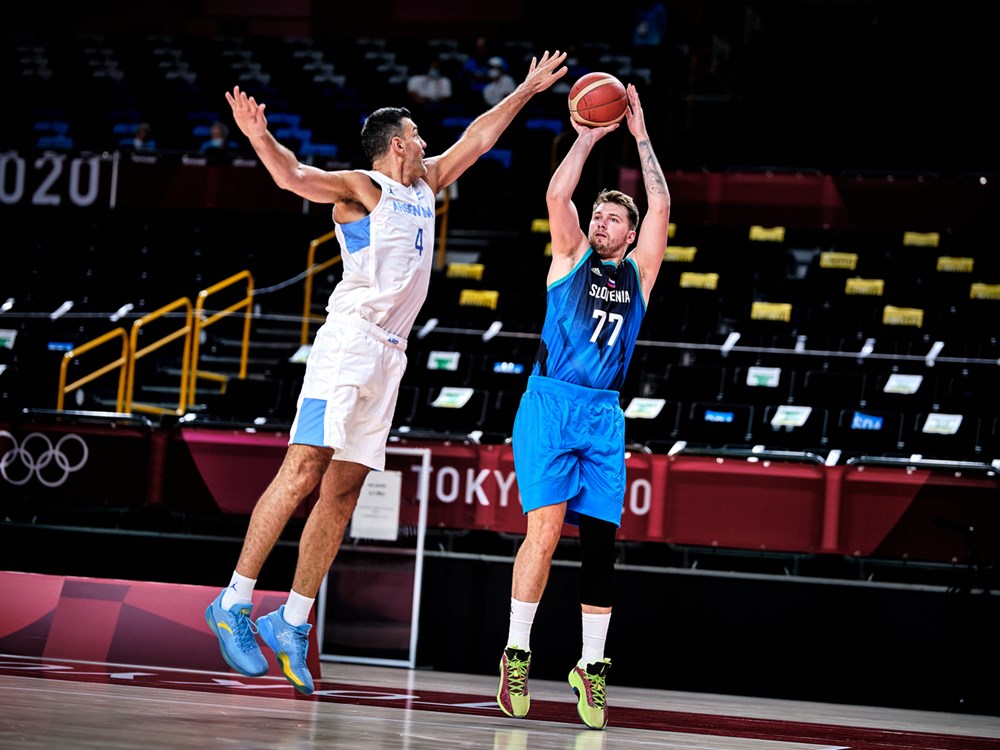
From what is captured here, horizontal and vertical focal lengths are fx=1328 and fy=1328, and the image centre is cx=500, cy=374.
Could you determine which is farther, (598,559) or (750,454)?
(750,454)

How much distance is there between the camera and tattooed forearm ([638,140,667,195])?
5.51m

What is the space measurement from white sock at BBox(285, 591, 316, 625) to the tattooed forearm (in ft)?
7.14

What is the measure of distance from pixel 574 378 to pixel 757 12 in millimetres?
13823

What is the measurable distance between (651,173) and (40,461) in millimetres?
4991

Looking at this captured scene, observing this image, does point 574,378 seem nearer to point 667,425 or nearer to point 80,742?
point 80,742

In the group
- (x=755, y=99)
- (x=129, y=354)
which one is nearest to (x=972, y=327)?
(x=755, y=99)

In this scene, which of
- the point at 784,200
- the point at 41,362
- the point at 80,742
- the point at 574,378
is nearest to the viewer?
the point at 80,742

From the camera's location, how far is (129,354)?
1071 centimetres

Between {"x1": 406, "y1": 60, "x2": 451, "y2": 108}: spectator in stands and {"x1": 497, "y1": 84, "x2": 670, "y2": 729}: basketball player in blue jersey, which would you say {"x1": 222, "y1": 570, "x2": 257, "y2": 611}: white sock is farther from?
{"x1": 406, "y1": 60, "x2": 451, "y2": 108}: spectator in stands

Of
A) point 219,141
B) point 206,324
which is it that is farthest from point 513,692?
point 219,141

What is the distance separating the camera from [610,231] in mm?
5449

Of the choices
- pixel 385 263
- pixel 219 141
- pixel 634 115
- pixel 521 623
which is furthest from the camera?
pixel 219 141

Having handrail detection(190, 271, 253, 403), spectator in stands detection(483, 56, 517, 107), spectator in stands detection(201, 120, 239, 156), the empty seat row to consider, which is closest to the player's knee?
the empty seat row

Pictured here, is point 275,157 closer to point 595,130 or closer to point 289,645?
point 595,130
